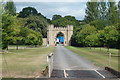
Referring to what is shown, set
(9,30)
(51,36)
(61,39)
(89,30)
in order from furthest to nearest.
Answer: (61,39)
(51,36)
(89,30)
(9,30)

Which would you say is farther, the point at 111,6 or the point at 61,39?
the point at 61,39

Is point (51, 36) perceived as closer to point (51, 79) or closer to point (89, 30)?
point (89, 30)

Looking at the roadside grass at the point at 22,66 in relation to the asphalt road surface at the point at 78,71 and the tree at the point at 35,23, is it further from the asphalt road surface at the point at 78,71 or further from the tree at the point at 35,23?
the tree at the point at 35,23

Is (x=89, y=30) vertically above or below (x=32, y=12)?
below

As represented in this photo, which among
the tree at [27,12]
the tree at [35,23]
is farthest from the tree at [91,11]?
the tree at [27,12]

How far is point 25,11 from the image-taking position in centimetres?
14475

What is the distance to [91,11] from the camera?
107m

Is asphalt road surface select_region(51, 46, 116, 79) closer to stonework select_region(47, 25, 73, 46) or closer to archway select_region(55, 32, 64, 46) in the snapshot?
stonework select_region(47, 25, 73, 46)

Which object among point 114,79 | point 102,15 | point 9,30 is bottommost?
point 114,79

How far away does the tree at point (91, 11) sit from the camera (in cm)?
10594

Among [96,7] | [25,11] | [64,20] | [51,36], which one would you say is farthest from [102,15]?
[64,20]

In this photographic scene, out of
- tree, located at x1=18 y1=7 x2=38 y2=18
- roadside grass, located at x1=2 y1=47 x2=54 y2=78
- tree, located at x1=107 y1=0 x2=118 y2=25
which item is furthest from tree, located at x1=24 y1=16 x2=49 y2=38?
roadside grass, located at x1=2 y1=47 x2=54 y2=78

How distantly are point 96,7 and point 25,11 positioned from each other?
49.3m

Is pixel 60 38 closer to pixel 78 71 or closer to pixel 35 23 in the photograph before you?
pixel 35 23
